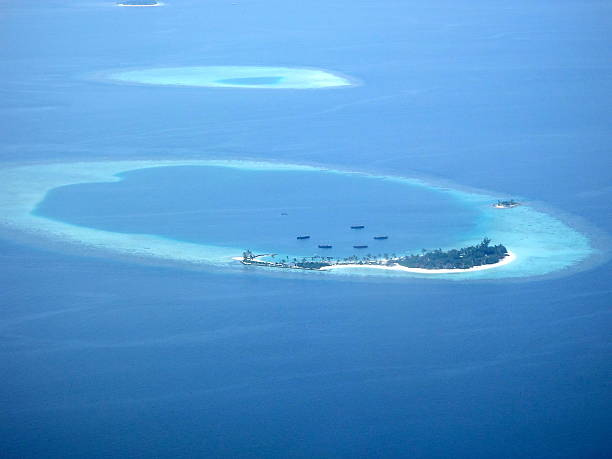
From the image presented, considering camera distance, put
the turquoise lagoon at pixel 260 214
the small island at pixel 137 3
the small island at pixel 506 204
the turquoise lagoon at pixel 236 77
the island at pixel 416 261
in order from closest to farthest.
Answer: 1. the island at pixel 416 261
2. the turquoise lagoon at pixel 260 214
3. the small island at pixel 506 204
4. the turquoise lagoon at pixel 236 77
5. the small island at pixel 137 3

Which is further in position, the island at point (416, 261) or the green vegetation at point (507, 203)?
the green vegetation at point (507, 203)

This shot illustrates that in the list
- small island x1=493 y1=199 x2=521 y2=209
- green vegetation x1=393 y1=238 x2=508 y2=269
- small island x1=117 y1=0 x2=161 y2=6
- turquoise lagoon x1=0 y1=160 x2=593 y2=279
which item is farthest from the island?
small island x1=117 y1=0 x2=161 y2=6

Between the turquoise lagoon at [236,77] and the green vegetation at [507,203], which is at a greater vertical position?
the turquoise lagoon at [236,77]

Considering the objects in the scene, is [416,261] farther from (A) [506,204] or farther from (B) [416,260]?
(A) [506,204]

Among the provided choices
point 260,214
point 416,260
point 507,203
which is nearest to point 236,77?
point 260,214

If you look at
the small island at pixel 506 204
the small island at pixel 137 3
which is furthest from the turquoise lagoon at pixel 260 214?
the small island at pixel 137 3

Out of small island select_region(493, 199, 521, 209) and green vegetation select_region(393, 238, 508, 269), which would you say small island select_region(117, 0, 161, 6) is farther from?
green vegetation select_region(393, 238, 508, 269)

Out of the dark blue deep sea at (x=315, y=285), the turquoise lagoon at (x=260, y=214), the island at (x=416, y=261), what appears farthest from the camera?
the turquoise lagoon at (x=260, y=214)

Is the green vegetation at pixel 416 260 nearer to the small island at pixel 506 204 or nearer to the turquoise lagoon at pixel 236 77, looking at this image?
the small island at pixel 506 204
